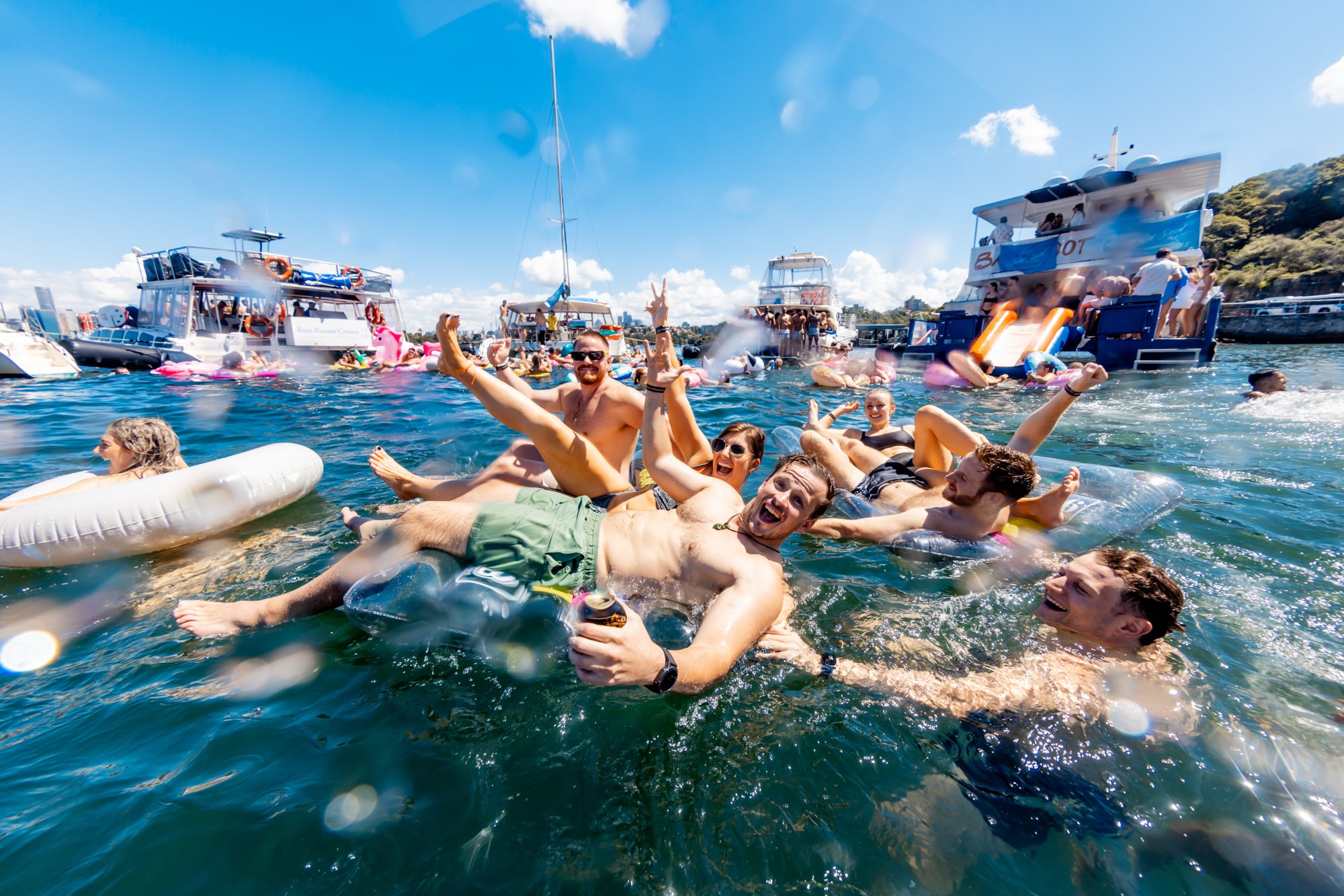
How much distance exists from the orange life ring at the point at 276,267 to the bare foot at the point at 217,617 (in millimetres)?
27474

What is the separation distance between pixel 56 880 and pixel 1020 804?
3138 millimetres

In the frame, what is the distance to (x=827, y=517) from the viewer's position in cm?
466

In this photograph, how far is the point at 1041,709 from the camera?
6.94 feet

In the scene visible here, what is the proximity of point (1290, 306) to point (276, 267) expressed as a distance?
52.6m

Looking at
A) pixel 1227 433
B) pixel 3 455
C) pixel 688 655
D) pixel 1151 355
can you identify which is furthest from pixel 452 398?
pixel 1151 355

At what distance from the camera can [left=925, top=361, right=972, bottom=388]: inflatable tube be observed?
48.3 feet

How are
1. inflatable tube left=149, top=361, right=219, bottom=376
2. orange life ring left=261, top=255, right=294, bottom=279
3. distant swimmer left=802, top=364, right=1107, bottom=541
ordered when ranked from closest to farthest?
distant swimmer left=802, top=364, right=1107, bottom=541 → inflatable tube left=149, top=361, right=219, bottom=376 → orange life ring left=261, top=255, right=294, bottom=279

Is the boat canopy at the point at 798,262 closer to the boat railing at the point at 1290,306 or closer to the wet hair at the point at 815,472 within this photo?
the boat railing at the point at 1290,306

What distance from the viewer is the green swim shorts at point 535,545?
7.85 ft

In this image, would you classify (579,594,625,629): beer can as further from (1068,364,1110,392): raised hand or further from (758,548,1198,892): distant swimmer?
(1068,364,1110,392): raised hand

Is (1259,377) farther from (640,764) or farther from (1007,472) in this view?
(640,764)

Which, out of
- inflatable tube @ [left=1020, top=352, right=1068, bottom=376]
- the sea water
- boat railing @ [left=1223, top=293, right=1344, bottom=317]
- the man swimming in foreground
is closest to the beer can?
the man swimming in foreground

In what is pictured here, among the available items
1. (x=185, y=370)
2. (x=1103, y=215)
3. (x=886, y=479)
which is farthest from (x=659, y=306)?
(x=1103, y=215)

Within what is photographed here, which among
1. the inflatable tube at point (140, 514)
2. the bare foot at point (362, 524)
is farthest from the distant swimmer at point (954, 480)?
the inflatable tube at point (140, 514)
